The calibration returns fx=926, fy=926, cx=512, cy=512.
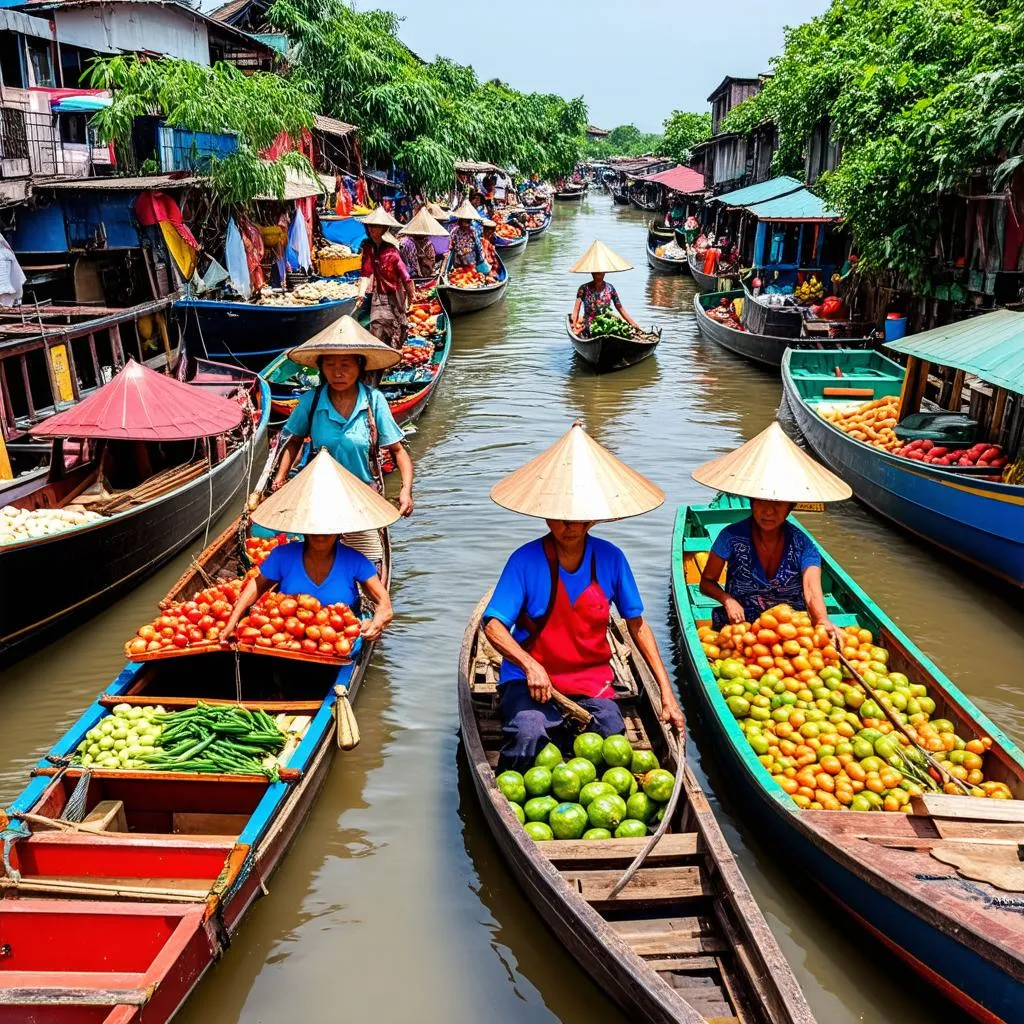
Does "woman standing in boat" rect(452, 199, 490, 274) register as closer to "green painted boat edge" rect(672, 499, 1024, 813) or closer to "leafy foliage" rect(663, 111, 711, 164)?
"green painted boat edge" rect(672, 499, 1024, 813)

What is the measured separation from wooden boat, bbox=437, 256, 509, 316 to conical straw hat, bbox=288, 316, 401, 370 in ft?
41.2

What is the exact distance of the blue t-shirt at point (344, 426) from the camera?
668 centimetres

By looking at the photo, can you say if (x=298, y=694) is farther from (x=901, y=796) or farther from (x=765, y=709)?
(x=901, y=796)

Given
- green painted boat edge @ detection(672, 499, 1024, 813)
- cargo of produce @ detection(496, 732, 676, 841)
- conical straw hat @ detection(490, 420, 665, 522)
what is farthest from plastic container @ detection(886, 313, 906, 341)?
cargo of produce @ detection(496, 732, 676, 841)

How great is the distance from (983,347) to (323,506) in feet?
19.3

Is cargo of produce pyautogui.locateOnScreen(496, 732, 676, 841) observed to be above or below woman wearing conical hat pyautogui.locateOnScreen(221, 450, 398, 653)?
below

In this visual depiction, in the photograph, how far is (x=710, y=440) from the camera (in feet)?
43.6

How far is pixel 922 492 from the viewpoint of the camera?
28.5ft

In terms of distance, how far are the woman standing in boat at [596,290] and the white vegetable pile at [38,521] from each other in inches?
391

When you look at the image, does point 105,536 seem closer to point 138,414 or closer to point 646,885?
point 138,414

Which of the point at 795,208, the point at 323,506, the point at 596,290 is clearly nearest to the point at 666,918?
the point at 323,506

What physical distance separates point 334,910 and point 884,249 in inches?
470

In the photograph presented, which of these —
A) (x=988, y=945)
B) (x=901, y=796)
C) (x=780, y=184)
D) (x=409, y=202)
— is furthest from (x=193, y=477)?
(x=409, y=202)

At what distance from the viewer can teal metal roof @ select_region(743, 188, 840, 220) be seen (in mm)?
17203
